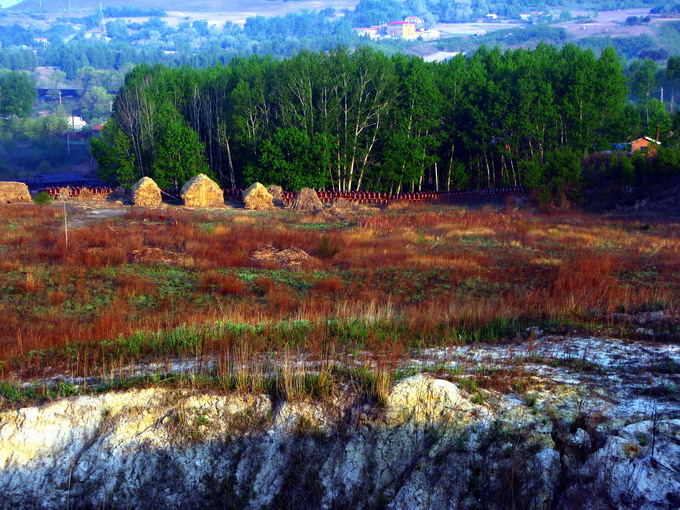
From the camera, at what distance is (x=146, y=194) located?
3872 centimetres

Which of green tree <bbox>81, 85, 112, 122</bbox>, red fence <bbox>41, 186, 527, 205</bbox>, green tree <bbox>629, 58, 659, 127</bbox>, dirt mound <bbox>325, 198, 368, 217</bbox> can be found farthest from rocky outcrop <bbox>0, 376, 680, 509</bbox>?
green tree <bbox>81, 85, 112, 122</bbox>

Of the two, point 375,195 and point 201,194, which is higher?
point 201,194

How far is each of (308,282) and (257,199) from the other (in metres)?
22.0

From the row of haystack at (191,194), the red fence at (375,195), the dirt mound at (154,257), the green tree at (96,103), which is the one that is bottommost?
the red fence at (375,195)

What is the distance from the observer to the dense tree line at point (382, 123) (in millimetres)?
43969

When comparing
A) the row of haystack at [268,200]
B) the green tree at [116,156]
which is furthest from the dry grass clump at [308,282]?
the green tree at [116,156]

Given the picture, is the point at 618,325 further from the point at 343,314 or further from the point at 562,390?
the point at 343,314

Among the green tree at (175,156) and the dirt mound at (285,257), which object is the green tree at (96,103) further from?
the dirt mound at (285,257)

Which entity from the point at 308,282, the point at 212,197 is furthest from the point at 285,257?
the point at 212,197

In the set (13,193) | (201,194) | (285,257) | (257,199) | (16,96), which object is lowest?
(257,199)

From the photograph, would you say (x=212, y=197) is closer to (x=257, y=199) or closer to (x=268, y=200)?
(x=257, y=199)

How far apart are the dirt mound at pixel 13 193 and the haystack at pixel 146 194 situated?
638 cm

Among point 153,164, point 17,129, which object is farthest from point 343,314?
point 17,129

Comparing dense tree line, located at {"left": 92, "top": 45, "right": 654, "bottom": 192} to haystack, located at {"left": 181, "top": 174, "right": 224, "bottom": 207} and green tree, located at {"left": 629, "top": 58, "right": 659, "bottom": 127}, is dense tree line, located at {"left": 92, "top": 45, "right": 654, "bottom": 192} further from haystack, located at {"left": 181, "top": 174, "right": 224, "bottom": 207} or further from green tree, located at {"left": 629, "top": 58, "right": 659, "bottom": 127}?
green tree, located at {"left": 629, "top": 58, "right": 659, "bottom": 127}
